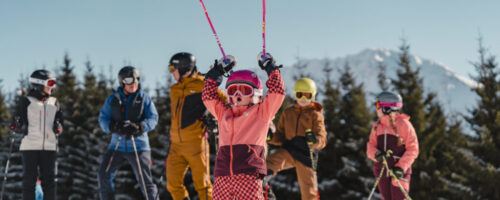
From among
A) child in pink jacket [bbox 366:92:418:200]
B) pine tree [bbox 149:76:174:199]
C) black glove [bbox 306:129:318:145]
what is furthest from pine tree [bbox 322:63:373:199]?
black glove [bbox 306:129:318:145]

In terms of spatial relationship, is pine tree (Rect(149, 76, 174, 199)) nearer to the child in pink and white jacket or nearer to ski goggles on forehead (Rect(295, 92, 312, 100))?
ski goggles on forehead (Rect(295, 92, 312, 100))

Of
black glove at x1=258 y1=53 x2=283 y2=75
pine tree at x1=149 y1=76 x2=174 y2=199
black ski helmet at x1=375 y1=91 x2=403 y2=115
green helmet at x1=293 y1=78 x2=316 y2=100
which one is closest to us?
black glove at x1=258 y1=53 x2=283 y2=75

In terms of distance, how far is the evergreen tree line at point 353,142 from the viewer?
16562mm

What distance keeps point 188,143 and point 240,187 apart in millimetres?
2069

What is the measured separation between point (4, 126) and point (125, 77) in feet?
99.1

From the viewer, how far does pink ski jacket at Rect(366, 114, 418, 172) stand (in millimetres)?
6320

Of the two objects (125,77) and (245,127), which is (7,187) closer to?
(125,77)

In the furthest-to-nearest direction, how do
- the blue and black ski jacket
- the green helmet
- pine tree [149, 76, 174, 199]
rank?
pine tree [149, 76, 174, 199], the green helmet, the blue and black ski jacket

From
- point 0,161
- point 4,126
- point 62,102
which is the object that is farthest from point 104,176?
point 4,126

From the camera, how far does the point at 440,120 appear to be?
765 inches

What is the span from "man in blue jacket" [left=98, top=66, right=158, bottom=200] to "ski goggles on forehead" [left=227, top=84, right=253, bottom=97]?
223cm

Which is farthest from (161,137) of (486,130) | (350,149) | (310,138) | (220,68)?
(220,68)

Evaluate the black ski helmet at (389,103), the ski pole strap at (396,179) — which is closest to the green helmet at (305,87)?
the black ski helmet at (389,103)

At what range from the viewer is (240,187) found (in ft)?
13.1
